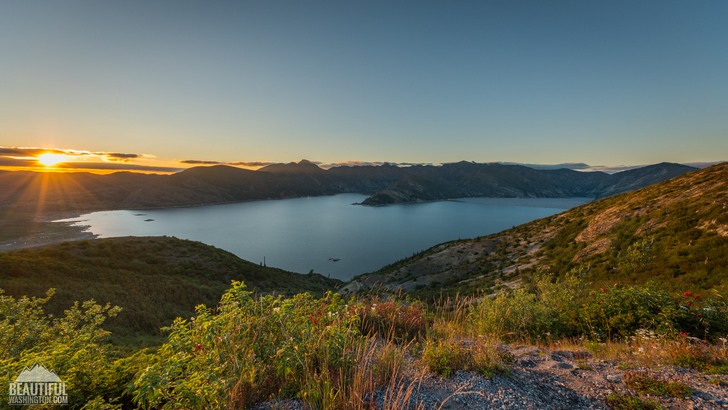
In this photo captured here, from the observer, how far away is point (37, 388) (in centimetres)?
391

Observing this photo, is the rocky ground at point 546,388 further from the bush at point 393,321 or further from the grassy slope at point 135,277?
the grassy slope at point 135,277

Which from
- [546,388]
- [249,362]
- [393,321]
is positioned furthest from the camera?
[393,321]

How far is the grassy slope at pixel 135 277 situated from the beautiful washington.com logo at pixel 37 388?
19.8 meters

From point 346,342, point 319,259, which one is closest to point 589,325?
point 346,342

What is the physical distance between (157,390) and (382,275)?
5101 cm

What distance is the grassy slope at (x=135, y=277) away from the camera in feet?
83.0

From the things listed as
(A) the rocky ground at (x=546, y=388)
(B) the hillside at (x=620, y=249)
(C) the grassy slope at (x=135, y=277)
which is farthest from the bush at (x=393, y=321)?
(C) the grassy slope at (x=135, y=277)

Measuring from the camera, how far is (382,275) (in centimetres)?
5238

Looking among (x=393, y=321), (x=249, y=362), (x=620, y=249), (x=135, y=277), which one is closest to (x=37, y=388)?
(x=249, y=362)

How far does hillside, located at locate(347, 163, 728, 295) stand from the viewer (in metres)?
15.3

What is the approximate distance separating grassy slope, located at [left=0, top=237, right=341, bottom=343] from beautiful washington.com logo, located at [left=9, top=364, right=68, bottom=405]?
19.8 meters

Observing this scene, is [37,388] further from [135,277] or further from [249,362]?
[135,277]

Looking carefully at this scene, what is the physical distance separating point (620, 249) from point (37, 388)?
31.8 m

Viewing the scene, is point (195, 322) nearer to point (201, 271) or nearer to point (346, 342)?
point (346, 342)
